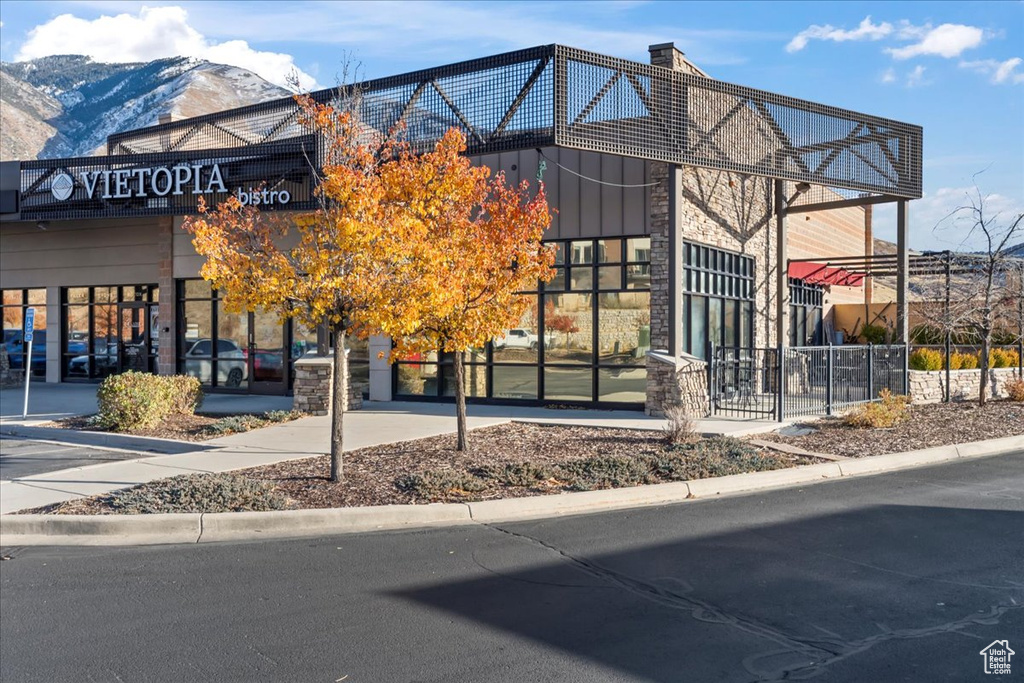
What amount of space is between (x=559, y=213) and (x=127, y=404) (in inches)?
337

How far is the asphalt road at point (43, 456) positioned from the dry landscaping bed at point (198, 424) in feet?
2.68

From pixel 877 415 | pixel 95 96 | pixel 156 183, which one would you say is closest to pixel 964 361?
pixel 877 415

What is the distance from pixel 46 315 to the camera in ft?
81.8

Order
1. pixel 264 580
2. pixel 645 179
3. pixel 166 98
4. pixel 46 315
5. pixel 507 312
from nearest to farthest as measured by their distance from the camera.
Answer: pixel 264 580, pixel 507 312, pixel 645 179, pixel 46 315, pixel 166 98

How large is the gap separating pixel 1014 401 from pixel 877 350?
357 centimetres

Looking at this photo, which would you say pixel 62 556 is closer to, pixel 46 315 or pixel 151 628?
pixel 151 628

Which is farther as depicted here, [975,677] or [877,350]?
[877,350]

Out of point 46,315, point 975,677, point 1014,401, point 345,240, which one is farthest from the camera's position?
point 46,315

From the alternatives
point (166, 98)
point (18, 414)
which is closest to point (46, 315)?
point (18, 414)

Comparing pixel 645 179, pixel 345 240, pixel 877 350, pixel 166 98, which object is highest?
pixel 166 98

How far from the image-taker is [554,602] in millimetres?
6465

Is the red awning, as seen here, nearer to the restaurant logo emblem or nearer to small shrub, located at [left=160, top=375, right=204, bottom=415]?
small shrub, located at [left=160, top=375, right=204, bottom=415]

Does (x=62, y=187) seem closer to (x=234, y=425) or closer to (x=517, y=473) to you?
(x=234, y=425)

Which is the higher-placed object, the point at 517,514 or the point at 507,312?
the point at 507,312
